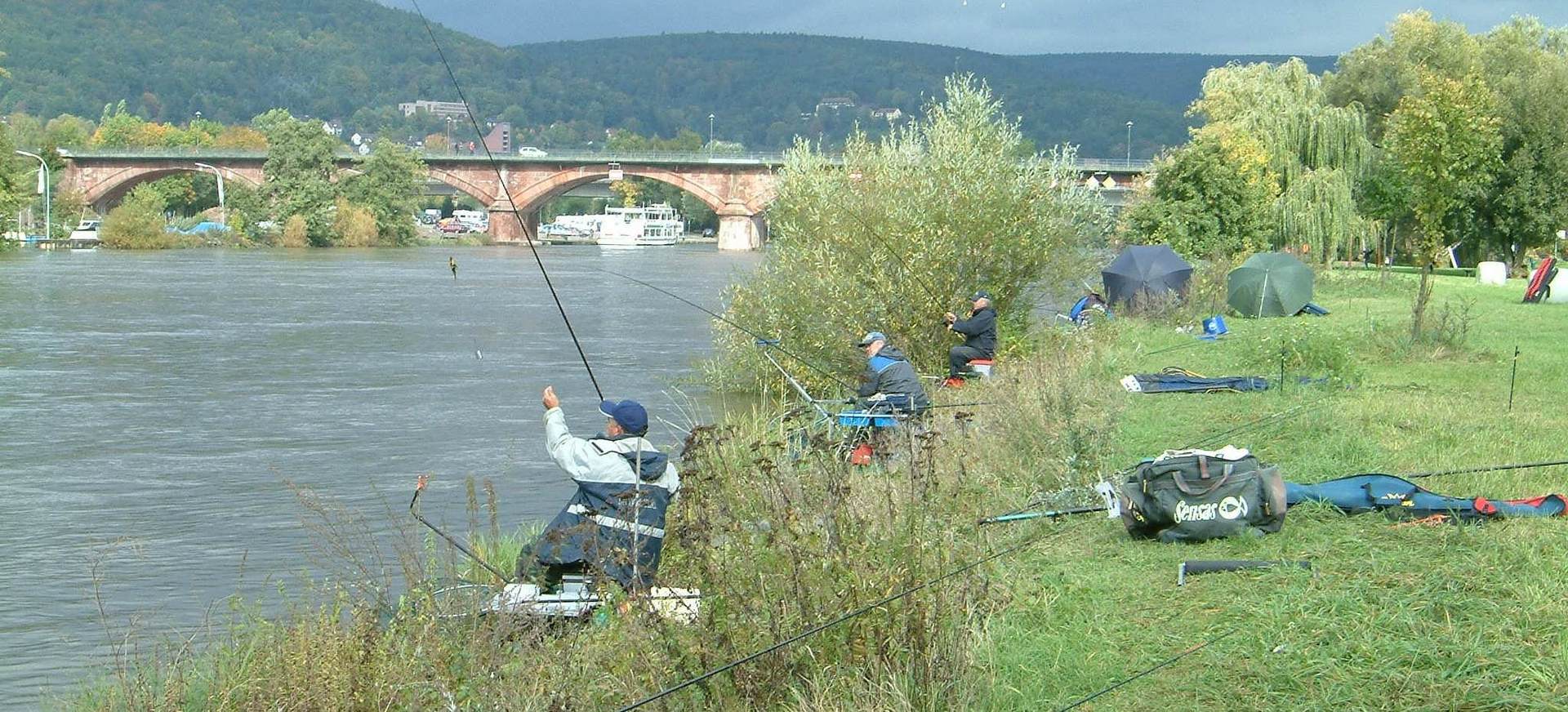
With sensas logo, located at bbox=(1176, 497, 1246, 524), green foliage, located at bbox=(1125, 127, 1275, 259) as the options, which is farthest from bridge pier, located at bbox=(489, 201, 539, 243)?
sensas logo, located at bbox=(1176, 497, 1246, 524)

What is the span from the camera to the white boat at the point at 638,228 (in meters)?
99.6

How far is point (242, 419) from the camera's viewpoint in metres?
18.9

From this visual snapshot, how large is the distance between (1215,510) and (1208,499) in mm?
57

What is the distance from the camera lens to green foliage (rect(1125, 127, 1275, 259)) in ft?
106

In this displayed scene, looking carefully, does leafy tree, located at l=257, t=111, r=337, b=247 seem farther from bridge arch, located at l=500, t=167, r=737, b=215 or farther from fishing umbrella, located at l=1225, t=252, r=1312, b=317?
fishing umbrella, located at l=1225, t=252, r=1312, b=317

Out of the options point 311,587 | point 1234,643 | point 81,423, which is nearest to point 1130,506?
point 1234,643

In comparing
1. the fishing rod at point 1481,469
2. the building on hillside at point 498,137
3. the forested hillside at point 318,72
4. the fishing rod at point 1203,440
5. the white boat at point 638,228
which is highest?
the forested hillside at point 318,72

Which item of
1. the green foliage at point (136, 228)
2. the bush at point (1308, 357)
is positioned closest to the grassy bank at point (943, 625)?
the bush at point (1308, 357)

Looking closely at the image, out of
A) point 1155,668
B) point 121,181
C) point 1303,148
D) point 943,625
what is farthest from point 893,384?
point 121,181

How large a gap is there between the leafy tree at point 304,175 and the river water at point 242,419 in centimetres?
3327

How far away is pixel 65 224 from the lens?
265 ft

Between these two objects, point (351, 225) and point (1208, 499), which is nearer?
point (1208, 499)

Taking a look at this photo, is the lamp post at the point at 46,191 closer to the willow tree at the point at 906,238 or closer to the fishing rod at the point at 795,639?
the willow tree at the point at 906,238

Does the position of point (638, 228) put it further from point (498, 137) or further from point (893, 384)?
point (893, 384)
